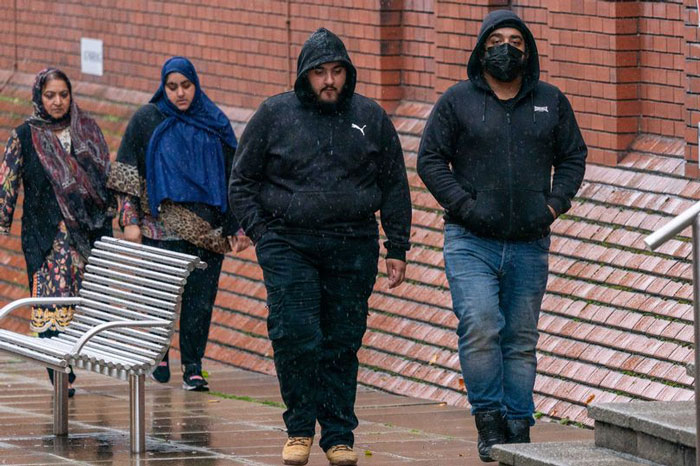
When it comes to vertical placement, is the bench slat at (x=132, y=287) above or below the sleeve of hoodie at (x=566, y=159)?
below

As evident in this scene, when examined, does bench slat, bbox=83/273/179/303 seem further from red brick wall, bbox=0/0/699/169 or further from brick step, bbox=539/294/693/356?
red brick wall, bbox=0/0/699/169

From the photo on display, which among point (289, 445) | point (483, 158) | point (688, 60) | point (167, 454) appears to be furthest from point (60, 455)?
point (688, 60)

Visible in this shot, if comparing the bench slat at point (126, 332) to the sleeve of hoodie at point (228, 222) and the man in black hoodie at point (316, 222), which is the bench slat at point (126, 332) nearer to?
the man in black hoodie at point (316, 222)

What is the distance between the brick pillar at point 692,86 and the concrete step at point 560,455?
256 centimetres

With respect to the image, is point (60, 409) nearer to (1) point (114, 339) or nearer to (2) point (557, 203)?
(1) point (114, 339)

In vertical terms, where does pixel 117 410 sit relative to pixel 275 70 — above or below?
below

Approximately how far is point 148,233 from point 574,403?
9.47ft

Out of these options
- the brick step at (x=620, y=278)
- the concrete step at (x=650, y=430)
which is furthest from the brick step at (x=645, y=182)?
the concrete step at (x=650, y=430)

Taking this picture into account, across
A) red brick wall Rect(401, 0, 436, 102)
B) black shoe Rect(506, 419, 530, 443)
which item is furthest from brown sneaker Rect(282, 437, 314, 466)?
red brick wall Rect(401, 0, 436, 102)

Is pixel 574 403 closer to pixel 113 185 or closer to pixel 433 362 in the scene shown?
pixel 433 362

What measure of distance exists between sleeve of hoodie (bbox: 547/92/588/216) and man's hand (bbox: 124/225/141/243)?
3.38 meters

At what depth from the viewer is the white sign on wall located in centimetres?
1680

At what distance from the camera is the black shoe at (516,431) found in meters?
8.19

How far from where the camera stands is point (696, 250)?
612 centimetres
